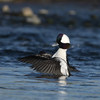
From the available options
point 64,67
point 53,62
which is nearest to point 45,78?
point 53,62

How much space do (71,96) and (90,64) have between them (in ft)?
15.0

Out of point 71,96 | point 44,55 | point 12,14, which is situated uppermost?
point 12,14

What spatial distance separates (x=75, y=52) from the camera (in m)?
13.8

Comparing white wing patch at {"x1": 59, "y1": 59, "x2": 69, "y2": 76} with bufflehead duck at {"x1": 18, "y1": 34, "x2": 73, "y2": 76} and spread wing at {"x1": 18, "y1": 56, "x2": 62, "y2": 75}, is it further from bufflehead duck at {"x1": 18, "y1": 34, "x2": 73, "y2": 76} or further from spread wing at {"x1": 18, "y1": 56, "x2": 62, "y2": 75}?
spread wing at {"x1": 18, "y1": 56, "x2": 62, "y2": 75}

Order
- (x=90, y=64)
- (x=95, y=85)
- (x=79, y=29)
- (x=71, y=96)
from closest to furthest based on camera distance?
(x=71, y=96), (x=95, y=85), (x=90, y=64), (x=79, y=29)

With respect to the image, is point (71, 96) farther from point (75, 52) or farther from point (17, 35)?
point (17, 35)

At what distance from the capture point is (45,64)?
849cm

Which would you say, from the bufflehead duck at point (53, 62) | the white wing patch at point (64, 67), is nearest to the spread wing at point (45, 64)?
the bufflehead duck at point (53, 62)

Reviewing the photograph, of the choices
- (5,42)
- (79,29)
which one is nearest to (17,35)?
(5,42)

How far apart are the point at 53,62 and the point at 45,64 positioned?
7.9 inches

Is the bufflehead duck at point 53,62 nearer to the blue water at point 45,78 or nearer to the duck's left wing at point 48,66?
the duck's left wing at point 48,66

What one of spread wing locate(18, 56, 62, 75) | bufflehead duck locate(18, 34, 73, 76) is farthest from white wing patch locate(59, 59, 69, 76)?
spread wing locate(18, 56, 62, 75)

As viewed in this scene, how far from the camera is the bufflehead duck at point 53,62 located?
849 centimetres

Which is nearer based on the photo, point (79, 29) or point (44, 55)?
point (44, 55)
